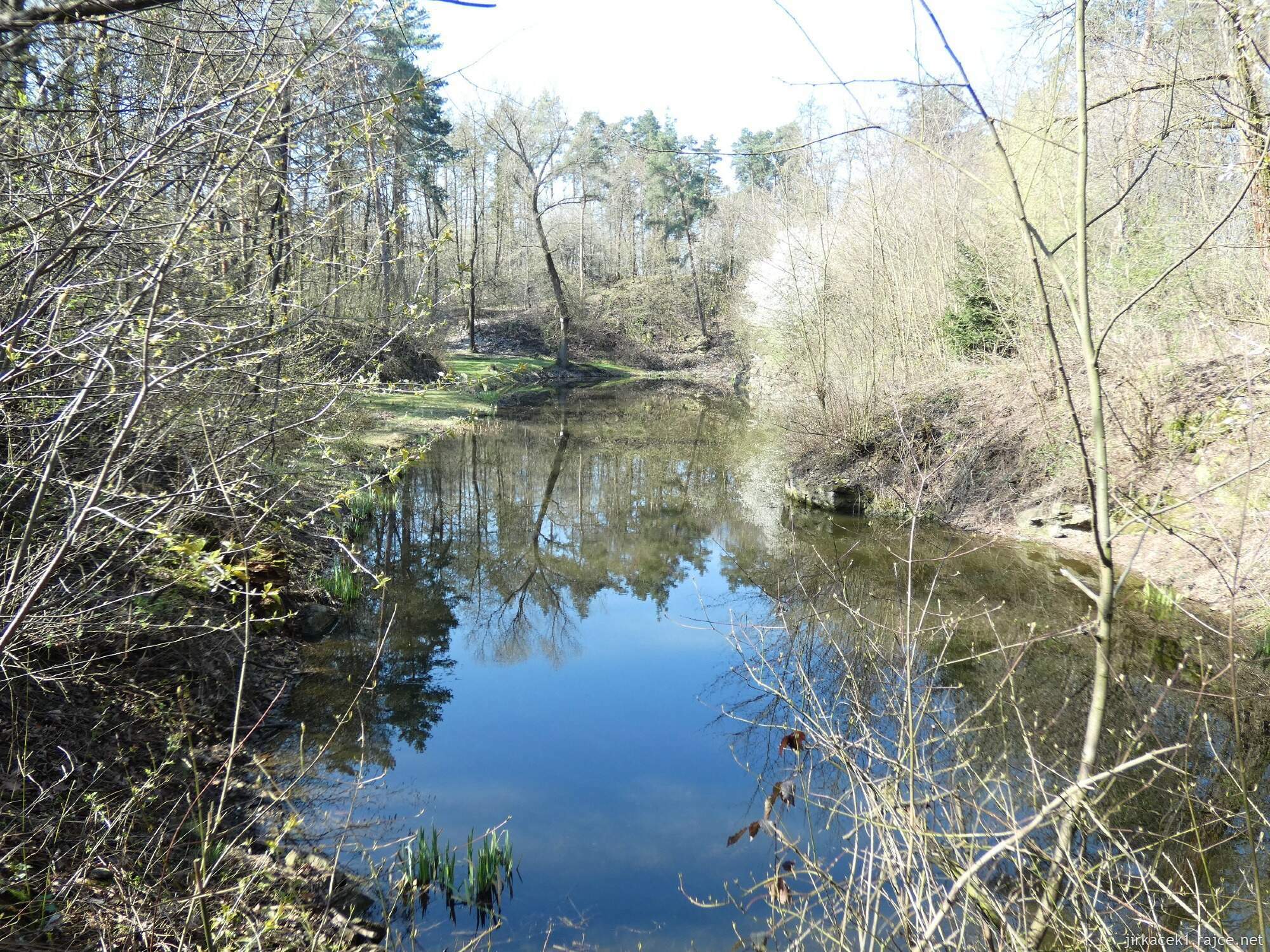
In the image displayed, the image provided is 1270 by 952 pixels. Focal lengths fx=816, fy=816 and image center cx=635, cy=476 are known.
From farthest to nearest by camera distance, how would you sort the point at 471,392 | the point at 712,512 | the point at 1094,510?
the point at 471,392 < the point at 712,512 < the point at 1094,510

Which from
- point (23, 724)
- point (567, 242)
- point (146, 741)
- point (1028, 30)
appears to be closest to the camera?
point (23, 724)

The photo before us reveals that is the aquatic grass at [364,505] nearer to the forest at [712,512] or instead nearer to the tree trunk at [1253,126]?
the forest at [712,512]

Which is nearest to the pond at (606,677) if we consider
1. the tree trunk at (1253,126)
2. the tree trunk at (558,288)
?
the tree trunk at (1253,126)

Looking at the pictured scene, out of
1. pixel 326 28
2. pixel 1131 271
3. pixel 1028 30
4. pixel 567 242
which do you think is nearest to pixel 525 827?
pixel 326 28

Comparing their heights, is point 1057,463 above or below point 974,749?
above

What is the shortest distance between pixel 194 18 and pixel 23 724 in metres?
3.38

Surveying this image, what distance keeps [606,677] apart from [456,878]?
3.04m

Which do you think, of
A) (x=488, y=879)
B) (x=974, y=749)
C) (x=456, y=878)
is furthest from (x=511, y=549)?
(x=974, y=749)

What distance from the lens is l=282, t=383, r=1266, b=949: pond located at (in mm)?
4492

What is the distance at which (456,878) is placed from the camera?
4.35 meters

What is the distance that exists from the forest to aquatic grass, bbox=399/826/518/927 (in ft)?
0.08

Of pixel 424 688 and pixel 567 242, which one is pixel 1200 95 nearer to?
pixel 424 688

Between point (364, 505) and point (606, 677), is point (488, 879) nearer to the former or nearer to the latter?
point (606, 677)

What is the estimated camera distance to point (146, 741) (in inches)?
175
